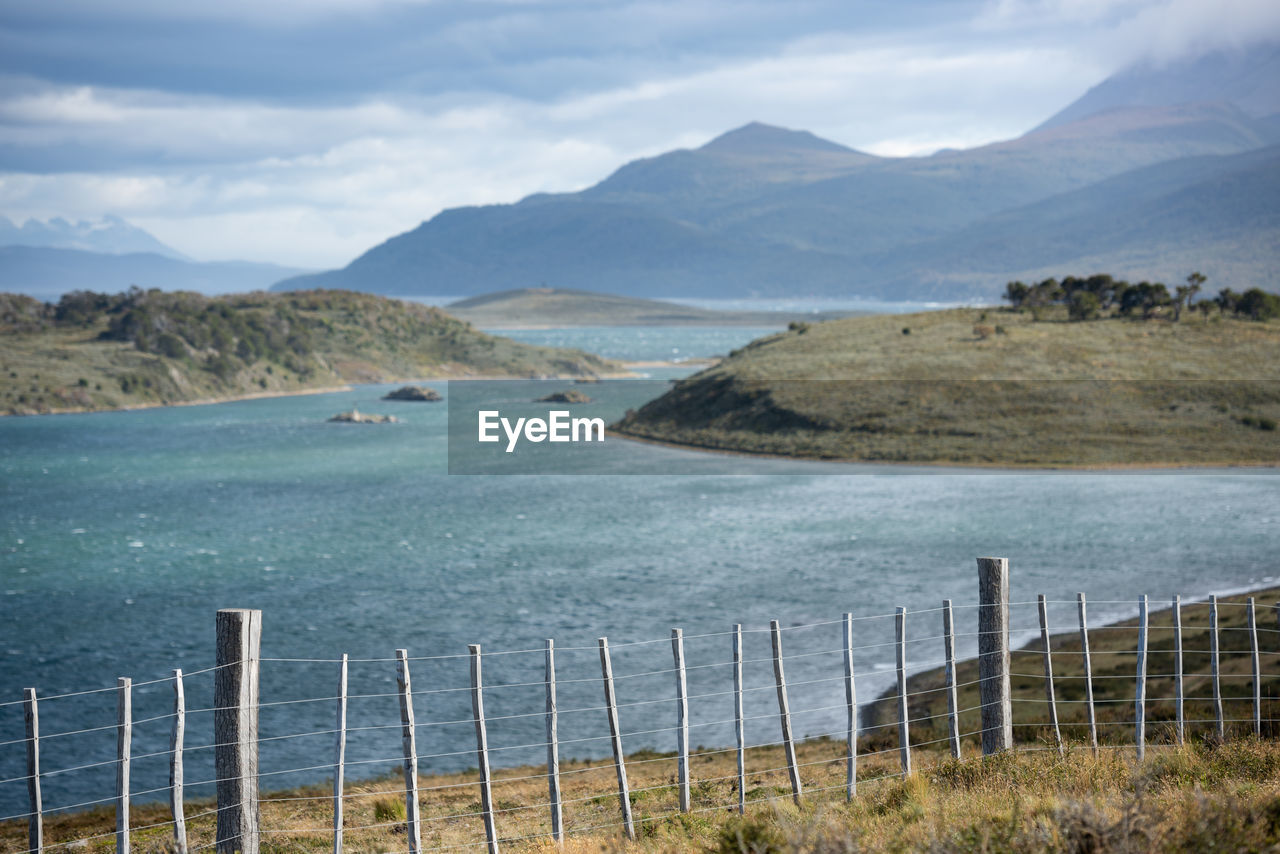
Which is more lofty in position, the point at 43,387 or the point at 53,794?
the point at 43,387

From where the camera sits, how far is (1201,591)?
34.4 meters

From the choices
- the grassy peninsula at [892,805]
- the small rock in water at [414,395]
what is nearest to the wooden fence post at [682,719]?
the grassy peninsula at [892,805]

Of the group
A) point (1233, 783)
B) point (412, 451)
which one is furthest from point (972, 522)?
point (412, 451)

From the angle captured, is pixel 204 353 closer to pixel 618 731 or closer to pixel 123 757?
pixel 618 731

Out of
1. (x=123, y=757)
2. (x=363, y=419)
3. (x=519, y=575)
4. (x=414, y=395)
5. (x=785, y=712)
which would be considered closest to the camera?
(x=123, y=757)

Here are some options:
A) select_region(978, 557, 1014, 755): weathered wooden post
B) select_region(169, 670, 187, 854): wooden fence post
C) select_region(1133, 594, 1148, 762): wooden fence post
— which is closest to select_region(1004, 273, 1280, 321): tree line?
select_region(1133, 594, 1148, 762): wooden fence post

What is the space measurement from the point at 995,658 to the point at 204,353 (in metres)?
158

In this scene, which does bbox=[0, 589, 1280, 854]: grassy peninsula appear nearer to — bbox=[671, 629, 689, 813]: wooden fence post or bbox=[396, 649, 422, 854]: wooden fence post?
bbox=[671, 629, 689, 813]: wooden fence post

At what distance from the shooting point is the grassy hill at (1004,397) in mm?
72375

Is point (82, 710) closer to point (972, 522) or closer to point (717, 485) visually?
point (972, 522)

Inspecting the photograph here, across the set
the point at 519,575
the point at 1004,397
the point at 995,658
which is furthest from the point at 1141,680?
the point at 1004,397

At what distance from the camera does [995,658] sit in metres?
13.4

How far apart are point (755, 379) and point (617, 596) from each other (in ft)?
188

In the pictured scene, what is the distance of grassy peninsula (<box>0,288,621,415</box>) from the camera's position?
138625 millimetres
